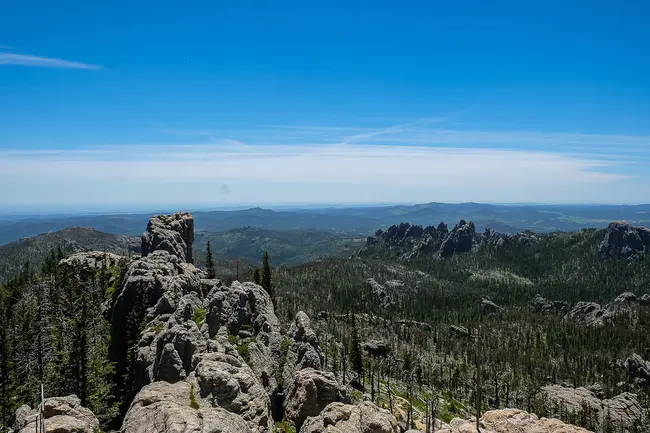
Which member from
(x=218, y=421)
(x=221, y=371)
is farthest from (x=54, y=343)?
(x=218, y=421)

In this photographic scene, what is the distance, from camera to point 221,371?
40031mm

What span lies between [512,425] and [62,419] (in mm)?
39076

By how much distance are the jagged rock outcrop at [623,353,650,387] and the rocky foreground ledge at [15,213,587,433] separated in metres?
183

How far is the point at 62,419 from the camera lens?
34250mm

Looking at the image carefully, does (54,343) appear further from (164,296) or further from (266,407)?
(266,407)

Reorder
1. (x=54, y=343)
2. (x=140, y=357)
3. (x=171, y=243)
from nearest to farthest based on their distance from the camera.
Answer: (x=140, y=357)
(x=54, y=343)
(x=171, y=243)

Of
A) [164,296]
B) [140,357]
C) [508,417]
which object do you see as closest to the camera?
[508,417]

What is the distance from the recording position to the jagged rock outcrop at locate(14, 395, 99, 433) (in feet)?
108

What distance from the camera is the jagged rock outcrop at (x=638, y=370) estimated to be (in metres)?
178

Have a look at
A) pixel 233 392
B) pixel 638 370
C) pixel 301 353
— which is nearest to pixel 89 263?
pixel 301 353

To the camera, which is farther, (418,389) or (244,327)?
(418,389)

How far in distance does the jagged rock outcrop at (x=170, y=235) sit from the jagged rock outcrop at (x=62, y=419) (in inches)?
2253

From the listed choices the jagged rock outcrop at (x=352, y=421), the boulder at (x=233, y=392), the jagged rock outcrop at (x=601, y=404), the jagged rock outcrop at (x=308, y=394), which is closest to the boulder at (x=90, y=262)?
the jagged rock outcrop at (x=308, y=394)

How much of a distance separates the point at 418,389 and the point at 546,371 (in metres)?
84.5
